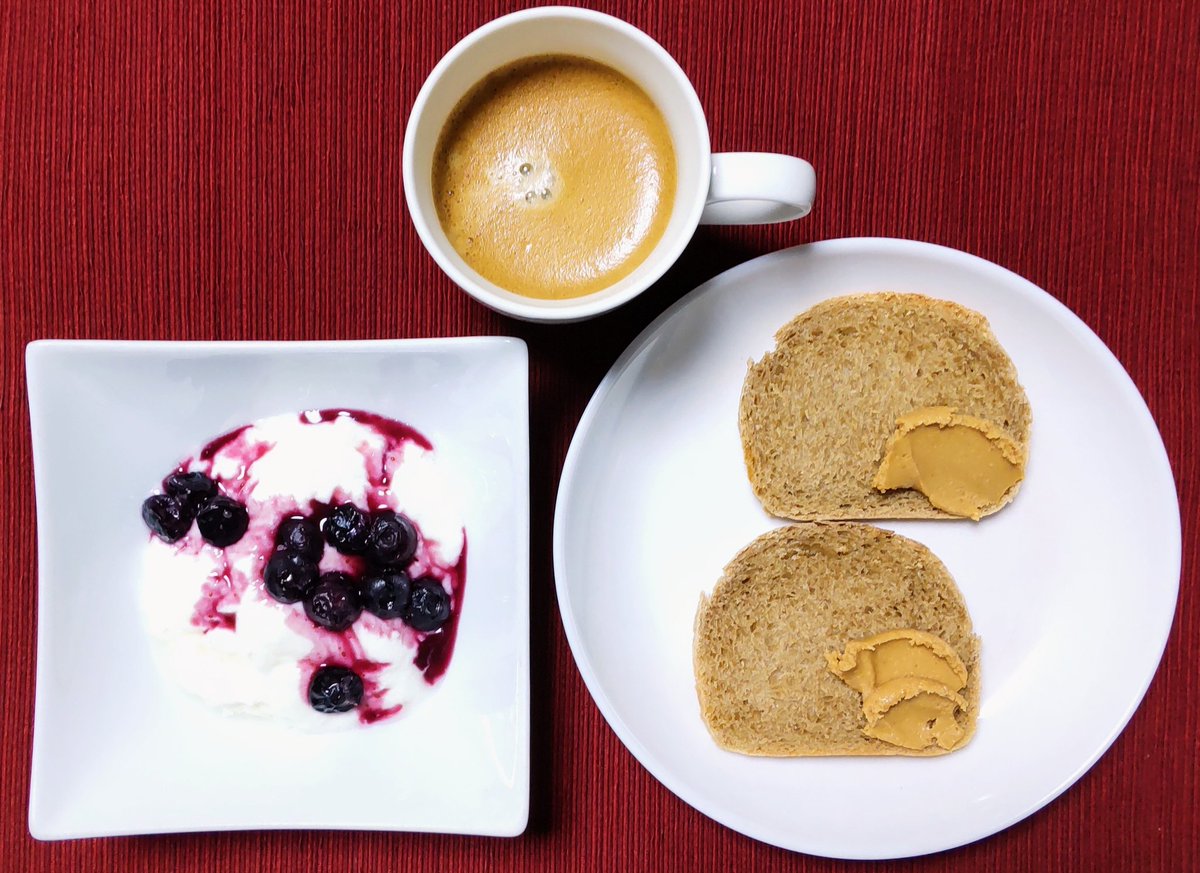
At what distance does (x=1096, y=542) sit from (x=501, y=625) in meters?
0.77

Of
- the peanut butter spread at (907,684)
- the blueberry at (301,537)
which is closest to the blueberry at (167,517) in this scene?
the blueberry at (301,537)

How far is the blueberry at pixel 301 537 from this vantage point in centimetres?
102

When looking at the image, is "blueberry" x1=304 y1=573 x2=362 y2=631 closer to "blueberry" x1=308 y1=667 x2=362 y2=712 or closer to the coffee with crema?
"blueberry" x1=308 y1=667 x2=362 y2=712

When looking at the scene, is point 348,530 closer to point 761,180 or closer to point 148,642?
point 148,642

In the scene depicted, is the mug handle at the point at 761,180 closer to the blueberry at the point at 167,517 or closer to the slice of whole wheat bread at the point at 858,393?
the slice of whole wheat bread at the point at 858,393

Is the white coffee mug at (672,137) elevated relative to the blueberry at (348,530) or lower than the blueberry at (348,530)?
elevated

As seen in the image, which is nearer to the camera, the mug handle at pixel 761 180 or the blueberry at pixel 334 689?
the mug handle at pixel 761 180

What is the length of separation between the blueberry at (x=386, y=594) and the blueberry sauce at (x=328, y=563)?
0.01 m

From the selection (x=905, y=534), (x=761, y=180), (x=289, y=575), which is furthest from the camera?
(x=905, y=534)

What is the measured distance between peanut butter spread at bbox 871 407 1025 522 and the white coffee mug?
1.13 ft

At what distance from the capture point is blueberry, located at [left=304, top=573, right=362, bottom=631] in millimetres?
1016

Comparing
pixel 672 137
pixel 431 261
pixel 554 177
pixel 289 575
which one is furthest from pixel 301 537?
pixel 672 137

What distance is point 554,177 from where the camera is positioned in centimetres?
91

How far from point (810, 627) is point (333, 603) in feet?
1.99
